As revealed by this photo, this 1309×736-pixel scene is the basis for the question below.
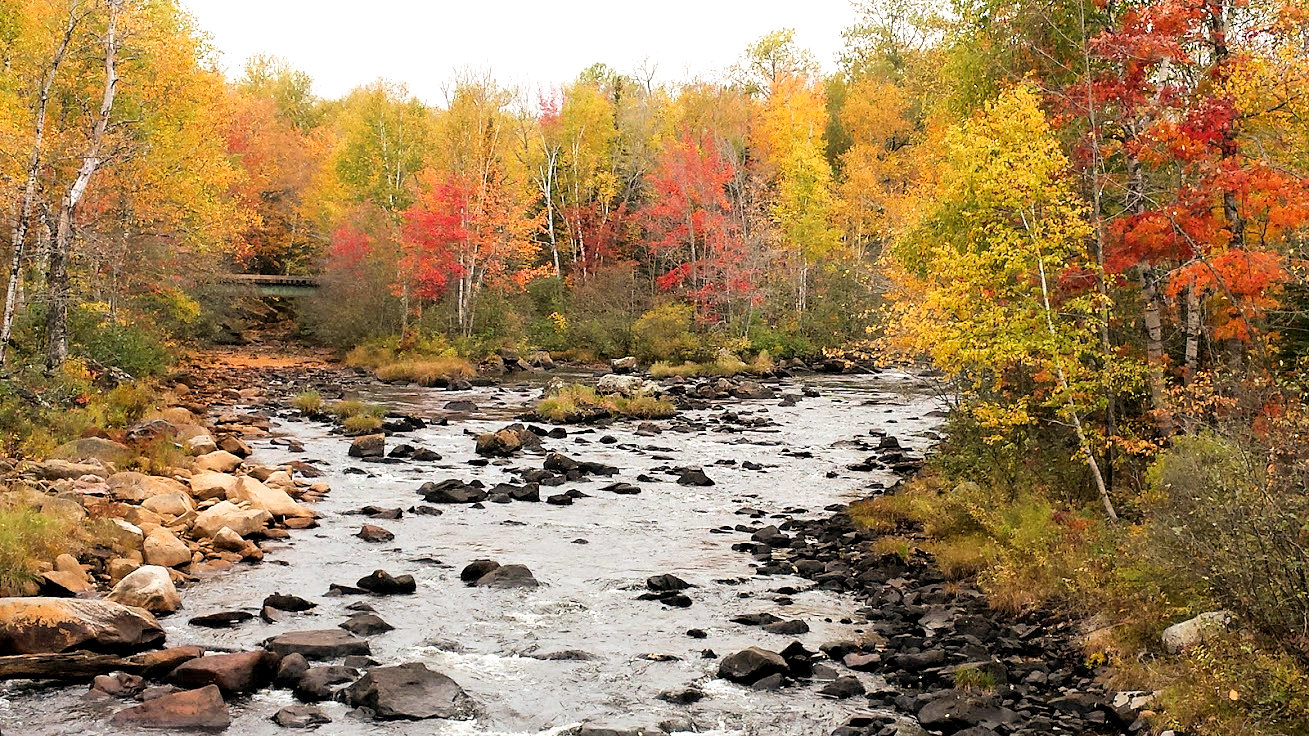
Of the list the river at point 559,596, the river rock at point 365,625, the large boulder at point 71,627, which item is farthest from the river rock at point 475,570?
the large boulder at point 71,627

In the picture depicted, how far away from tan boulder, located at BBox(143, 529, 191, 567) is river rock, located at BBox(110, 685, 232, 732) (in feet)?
18.4

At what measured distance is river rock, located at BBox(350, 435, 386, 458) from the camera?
2606cm

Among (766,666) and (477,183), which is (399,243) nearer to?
(477,183)

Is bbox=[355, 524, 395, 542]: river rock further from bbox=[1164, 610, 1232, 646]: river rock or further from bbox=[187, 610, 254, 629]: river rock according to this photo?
bbox=[1164, 610, 1232, 646]: river rock

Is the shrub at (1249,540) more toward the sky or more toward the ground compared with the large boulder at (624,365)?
more toward the sky

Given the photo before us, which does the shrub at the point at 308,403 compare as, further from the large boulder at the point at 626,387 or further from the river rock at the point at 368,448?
the large boulder at the point at 626,387

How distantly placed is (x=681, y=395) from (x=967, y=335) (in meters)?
27.3

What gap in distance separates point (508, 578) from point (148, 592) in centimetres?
493

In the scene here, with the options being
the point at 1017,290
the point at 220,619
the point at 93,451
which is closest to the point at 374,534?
the point at 220,619

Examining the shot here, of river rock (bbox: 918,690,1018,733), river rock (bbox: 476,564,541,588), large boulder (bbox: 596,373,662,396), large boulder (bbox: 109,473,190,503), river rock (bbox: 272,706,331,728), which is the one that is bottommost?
river rock (bbox: 918,690,1018,733)

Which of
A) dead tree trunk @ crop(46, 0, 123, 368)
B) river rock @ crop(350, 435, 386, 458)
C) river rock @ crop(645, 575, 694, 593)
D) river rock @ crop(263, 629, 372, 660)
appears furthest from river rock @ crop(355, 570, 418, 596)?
dead tree trunk @ crop(46, 0, 123, 368)

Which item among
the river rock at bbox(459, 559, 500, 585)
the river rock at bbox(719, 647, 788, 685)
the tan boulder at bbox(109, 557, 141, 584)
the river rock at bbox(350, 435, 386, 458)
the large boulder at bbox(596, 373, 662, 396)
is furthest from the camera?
the large boulder at bbox(596, 373, 662, 396)

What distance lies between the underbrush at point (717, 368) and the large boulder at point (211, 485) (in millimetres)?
30909

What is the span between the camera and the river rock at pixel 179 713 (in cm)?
968
